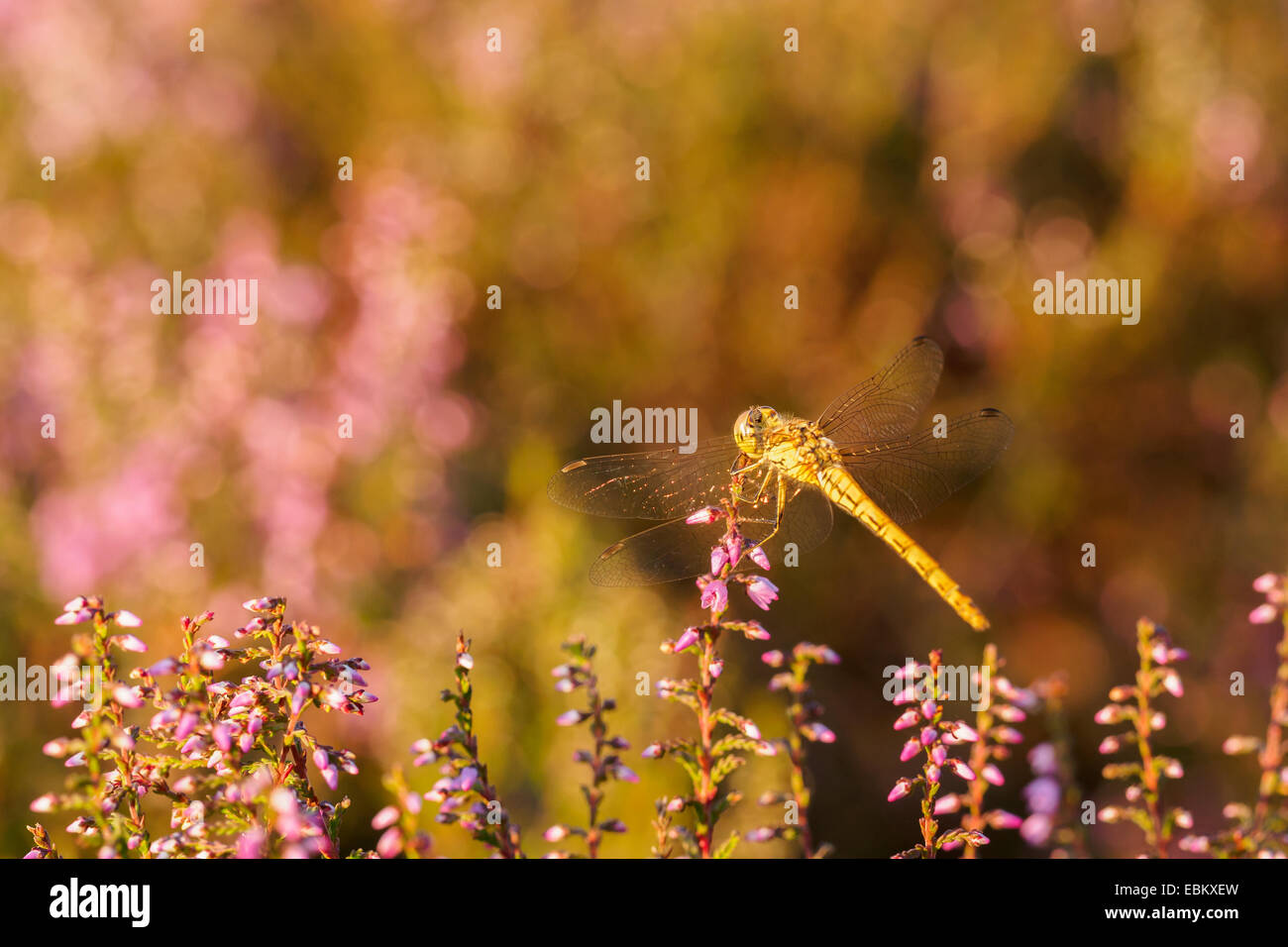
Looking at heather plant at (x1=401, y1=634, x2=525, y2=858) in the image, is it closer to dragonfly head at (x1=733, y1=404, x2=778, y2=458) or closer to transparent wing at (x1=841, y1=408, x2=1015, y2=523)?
dragonfly head at (x1=733, y1=404, x2=778, y2=458)

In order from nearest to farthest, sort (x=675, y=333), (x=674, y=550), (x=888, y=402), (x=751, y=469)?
(x=674, y=550)
(x=751, y=469)
(x=888, y=402)
(x=675, y=333)

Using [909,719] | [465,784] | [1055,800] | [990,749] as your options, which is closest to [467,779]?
[465,784]

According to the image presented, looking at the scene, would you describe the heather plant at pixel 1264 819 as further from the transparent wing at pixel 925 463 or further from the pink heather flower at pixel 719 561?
the transparent wing at pixel 925 463

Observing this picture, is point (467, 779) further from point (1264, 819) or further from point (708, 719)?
point (1264, 819)

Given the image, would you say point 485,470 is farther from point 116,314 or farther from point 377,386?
point 116,314

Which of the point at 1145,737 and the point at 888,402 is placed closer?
the point at 1145,737

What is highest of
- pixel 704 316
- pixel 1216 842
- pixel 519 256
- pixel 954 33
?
pixel 954 33

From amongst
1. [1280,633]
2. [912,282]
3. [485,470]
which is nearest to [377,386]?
[485,470]
